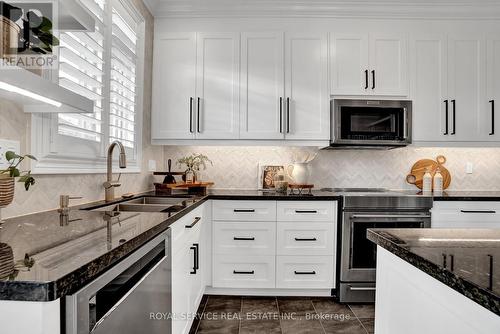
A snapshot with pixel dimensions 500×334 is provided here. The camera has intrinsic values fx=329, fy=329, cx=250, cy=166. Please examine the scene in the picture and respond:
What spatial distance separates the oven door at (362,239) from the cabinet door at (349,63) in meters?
1.13

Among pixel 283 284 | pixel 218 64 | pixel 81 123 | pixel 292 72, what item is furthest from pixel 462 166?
pixel 81 123

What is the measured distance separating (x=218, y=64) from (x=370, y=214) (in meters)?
1.86

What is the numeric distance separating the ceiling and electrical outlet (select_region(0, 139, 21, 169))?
2075 mm

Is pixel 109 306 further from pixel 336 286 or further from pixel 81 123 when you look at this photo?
pixel 336 286

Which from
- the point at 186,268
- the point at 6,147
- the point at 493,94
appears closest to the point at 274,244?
the point at 186,268

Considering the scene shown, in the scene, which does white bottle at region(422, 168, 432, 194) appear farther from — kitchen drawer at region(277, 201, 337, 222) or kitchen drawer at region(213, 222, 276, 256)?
kitchen drawer at region(213, 222, 276, 256)

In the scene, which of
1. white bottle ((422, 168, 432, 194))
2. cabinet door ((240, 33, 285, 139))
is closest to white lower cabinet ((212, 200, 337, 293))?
cabinet door ((240, 33, 285, 139))

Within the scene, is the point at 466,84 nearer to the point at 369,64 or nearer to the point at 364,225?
the point at 369,64

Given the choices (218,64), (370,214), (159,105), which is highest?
(218,64)

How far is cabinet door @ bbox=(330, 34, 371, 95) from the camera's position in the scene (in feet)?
9.84

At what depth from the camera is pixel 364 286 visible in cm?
269

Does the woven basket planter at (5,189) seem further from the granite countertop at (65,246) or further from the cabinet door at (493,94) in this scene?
the cabinet door at (493,94)

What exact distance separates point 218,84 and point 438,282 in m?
2.57

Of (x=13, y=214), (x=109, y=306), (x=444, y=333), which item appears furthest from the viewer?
(x=13, y=214)
